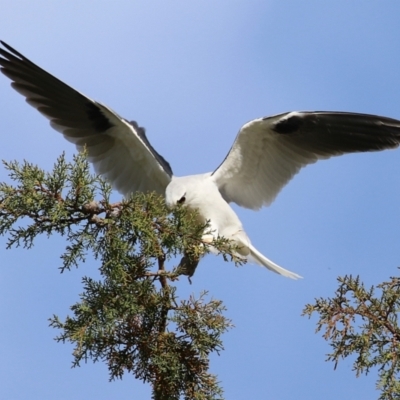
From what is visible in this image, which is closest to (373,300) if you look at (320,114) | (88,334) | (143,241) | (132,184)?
(143,241)

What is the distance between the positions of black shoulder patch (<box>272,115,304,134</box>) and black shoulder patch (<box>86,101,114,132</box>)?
1289 millimetres

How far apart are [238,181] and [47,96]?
1.66 m

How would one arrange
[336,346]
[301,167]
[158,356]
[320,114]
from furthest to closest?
[301,167]
[320,114]
[158,356]
[336,346]

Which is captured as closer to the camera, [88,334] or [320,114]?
[88,334]

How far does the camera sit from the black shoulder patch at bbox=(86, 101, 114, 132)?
17.3ft

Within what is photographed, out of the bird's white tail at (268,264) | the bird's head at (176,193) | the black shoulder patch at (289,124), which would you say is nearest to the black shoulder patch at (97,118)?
the bird's head at (176,193)

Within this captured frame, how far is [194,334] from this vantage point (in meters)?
3.21

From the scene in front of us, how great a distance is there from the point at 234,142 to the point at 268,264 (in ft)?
3.18

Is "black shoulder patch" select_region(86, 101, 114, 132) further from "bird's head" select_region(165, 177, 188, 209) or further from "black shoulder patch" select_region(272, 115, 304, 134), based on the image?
"black shoulder patch" select_region(272, 115, 304, 134)

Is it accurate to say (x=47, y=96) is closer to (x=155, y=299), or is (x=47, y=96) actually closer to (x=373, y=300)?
(x=155, y=299)

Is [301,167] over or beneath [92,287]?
over

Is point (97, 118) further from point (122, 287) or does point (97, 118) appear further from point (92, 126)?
point (122, 287)

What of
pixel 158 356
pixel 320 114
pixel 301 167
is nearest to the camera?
pixel 158 356

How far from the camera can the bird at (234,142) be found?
16.6 ft
